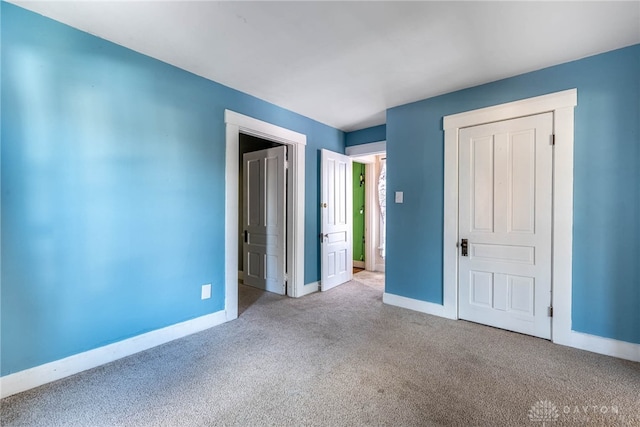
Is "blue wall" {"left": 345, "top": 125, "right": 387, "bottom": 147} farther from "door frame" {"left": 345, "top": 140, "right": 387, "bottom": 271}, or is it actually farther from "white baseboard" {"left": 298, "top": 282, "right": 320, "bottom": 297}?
"white baseboard" {"left": 298, "top": 282, "right": 320, "bottom": 297}

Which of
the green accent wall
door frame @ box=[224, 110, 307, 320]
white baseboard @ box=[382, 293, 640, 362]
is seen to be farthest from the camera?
the green accent wall

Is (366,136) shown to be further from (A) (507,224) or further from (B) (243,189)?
(A) (507,224)

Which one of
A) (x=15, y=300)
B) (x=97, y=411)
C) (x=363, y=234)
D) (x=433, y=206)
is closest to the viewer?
(x=97, y=411)

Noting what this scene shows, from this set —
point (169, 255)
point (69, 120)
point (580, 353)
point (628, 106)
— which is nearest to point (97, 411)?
point (169, 255)

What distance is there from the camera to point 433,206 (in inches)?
126

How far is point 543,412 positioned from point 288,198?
10.3 feet

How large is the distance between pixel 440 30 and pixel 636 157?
1.85 meters

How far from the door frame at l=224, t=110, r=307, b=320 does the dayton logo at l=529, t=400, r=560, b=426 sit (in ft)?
8.47

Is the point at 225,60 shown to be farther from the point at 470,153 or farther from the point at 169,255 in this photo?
the point at 470,153

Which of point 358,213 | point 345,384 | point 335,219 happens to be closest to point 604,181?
point 345,384

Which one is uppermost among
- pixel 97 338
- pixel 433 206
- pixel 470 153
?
pixel 470 153

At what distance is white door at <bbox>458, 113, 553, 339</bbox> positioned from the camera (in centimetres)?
257

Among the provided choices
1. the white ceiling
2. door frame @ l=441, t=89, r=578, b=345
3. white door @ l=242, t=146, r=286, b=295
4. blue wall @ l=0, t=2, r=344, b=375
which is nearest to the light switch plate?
blue wall @ l=0, t=2, r=344, b=375

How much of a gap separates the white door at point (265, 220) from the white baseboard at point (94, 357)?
1311 millimetres
